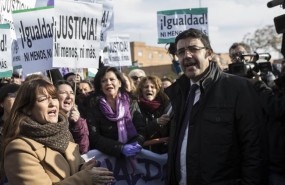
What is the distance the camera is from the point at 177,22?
8.34 m

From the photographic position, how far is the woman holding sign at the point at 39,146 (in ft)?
8.78

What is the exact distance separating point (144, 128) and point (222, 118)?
174 centimetres

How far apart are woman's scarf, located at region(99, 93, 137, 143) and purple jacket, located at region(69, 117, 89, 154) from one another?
283 millimetres

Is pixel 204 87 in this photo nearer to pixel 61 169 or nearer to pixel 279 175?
pixel 279 175

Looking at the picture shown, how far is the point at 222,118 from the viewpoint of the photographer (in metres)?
3.00

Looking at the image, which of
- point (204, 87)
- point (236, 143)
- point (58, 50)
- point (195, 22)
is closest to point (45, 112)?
point (204, 87)

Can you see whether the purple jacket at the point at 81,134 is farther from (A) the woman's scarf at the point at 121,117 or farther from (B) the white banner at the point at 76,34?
(B) the white banner at the point at 76,34

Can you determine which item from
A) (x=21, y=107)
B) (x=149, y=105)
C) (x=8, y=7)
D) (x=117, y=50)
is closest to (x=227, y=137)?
(x=21, y=107)

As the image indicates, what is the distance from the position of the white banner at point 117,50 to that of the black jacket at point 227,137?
24.7 feet

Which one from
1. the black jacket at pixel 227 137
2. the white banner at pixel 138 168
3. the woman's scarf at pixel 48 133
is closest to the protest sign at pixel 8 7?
the white banner at pixel 138 168

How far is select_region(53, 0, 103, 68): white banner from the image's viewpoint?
17.8ft

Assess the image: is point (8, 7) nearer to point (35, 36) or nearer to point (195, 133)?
point (35, 36)

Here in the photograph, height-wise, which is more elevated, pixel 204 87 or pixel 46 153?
pixel 204 87

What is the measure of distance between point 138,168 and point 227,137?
5.59 feet
